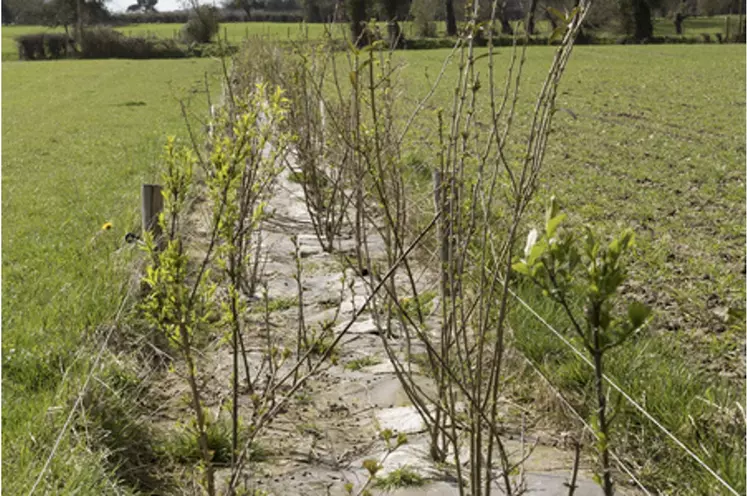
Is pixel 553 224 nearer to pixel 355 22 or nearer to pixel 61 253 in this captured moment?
pixel 61 253

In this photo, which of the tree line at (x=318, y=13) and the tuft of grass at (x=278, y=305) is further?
the tree line at (x=318, y=13)

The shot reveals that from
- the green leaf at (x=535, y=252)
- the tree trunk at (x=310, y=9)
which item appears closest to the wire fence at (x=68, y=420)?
the green leaf at (x=535, y=252)

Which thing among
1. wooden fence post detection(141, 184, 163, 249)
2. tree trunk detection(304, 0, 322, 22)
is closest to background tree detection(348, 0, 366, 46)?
tree trunk detection(304, 0, 322, 22)

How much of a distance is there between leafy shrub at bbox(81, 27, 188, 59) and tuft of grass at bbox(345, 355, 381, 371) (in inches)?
1784

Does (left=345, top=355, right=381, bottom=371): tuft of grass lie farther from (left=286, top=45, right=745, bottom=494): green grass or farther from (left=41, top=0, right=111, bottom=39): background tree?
(left=41, top=0, right=111, bottom=39): background tree

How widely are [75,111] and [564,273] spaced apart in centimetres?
1999

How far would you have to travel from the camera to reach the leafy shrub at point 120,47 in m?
47.0

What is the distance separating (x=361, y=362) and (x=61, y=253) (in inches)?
113

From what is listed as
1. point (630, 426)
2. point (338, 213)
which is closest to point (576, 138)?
point (338, 213)

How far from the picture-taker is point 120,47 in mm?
47531

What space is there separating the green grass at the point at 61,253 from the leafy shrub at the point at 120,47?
2875 centimetres

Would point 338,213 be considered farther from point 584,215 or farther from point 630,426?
point 630,426

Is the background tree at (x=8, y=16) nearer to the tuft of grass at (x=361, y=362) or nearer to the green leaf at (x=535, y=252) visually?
the tuft of grass at (x=361, y=362)

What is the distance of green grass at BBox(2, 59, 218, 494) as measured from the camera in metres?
2.92
